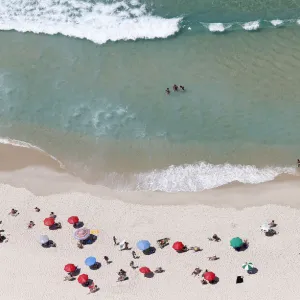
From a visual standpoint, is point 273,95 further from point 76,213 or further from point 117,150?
point 76,213

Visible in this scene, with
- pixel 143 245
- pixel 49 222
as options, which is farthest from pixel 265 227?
pixel 49 222

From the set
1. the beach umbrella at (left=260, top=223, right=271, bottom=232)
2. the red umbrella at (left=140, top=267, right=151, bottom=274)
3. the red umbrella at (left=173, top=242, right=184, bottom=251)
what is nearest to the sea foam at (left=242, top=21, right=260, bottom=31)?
the beach umbrella at (left=260, top=223, right=271, bottom=232)

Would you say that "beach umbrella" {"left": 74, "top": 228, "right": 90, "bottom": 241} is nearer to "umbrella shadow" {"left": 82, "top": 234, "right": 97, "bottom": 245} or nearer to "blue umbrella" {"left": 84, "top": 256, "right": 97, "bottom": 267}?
"umbrella shadow" {"left": 82, "top": 234, "right": 97, "bottom": 245}

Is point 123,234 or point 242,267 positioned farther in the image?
point 123,234

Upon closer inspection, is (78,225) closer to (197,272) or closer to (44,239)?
(44,239)

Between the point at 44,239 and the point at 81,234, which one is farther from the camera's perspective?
the point at 44,239

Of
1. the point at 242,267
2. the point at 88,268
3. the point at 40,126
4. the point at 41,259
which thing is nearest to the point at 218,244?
the point at 242,267
